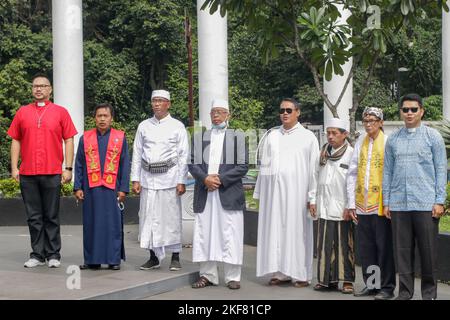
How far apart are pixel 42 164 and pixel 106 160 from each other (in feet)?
2.40

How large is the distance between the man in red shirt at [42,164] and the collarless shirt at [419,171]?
3.85m

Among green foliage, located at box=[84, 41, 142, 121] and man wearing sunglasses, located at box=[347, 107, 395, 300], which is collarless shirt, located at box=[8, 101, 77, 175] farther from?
green foliage, located at box=[84, 41, 142, 121]

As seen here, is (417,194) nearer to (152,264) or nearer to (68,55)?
(152,264)

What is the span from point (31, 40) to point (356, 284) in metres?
26.4

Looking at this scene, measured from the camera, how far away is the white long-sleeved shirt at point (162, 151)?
10.5 metres

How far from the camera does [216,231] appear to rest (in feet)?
32.8

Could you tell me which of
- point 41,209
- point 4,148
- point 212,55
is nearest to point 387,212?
point 41,209

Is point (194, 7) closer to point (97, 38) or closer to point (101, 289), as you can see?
point (97, 38)

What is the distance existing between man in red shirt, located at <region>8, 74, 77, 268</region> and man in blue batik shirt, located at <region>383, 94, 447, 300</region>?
3.88m

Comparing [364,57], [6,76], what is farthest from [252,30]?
[6,76]

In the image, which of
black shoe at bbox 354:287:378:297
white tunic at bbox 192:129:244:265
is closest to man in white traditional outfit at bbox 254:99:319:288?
white tunic at bbox 192:129:244:265

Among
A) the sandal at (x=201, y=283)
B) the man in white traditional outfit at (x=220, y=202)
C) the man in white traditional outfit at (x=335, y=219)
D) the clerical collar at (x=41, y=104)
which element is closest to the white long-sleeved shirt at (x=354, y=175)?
the man in white traditional outfit at (x=335, y=219)

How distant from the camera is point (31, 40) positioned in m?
34.5

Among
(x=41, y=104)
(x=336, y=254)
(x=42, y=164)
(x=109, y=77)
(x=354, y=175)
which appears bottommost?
(x=336, y=254)
